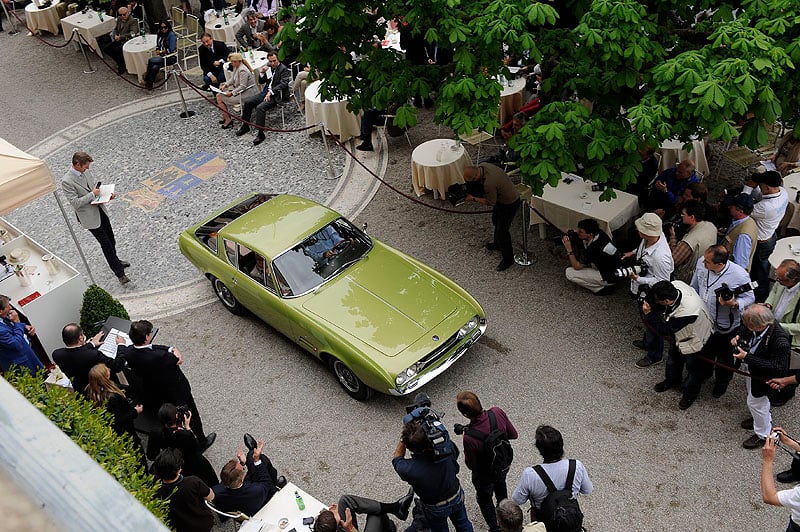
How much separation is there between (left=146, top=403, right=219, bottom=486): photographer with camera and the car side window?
2.72 metres

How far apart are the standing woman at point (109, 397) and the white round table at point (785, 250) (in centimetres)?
707

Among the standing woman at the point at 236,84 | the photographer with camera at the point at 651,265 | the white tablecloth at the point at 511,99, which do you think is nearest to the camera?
the photographer with camera at the point at 651,265

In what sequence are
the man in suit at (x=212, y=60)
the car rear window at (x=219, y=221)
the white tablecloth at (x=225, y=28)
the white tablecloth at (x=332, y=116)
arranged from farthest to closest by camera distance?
the white tablecloth at (x=225, y=28) < the man in suit at (x=212, y=60) < the white tablecloth at (x=332, y=116) < the car rear window at (x=219, y=221)

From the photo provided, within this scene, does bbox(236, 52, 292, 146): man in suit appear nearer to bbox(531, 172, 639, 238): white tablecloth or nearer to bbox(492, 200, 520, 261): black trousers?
bbox(492, 200, 520, 261): black trousers

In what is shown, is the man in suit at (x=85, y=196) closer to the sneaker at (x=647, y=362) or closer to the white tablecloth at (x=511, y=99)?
the white tablecloth at (x=511, y=99)

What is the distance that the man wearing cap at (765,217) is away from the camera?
838 cm

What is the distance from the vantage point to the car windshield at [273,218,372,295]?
8.79 meters

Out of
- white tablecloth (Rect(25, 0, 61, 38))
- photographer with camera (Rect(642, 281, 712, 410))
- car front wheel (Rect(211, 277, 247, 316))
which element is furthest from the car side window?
white tablecloth (Rect(25, 0, 61, 38))

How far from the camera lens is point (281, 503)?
6.29 metres

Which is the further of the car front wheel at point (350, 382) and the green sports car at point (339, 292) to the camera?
the car front wheel at point (350, 382)

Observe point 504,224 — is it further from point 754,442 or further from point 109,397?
point 109,397

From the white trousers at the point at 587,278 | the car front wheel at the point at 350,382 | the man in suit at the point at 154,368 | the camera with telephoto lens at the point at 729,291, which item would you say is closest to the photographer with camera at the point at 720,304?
the camera with telephoto lens at the point at 729,291

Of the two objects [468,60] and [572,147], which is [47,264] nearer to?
[468,60]

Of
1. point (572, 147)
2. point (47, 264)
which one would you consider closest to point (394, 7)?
point (572, 147)
